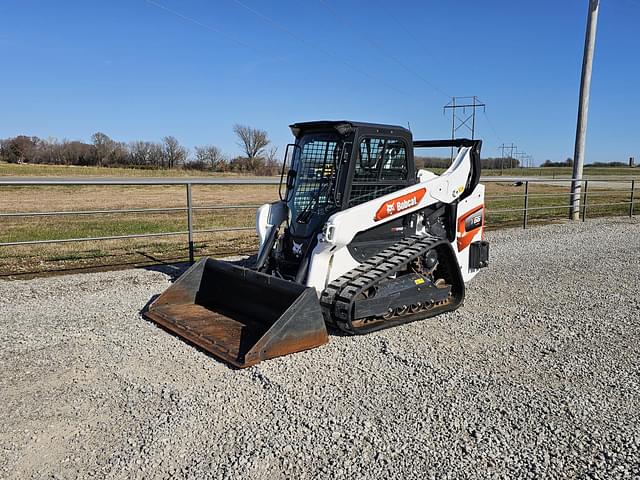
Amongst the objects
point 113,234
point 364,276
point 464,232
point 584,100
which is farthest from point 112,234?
point 584,100

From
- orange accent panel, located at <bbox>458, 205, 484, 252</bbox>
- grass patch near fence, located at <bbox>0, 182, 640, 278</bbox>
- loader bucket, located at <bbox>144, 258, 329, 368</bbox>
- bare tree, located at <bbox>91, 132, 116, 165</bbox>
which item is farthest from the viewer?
bare tree, located at <bbox>91, 132, 116, 165</bbox>

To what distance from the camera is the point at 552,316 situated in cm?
621

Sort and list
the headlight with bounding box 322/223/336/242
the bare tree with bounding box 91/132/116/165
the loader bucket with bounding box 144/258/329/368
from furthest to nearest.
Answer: the bare tree with bounding box 91/132/116/165 < the headlight with bounding box 322/223/336/242 < the loader bucket with bounding box 144/258/329/368

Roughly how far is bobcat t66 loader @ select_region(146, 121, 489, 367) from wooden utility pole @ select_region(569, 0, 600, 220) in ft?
34.0

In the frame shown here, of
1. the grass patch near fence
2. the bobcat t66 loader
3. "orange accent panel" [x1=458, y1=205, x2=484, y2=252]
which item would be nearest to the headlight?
the bobcat t66 loader

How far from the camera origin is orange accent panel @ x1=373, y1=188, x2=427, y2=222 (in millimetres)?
5777

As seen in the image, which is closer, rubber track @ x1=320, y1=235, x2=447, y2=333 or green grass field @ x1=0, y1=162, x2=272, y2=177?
rubber track @ x1=320, y1=235, x2=447, y2=333

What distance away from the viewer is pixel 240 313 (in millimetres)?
5664

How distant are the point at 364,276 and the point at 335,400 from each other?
1654 mm

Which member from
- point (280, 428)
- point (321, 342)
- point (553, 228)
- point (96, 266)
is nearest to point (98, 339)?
point (321, 342)

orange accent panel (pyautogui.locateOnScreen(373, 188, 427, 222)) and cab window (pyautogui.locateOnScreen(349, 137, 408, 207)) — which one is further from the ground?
cab window (pyautogui.locateOnScreen(349, 137, 408, 207))

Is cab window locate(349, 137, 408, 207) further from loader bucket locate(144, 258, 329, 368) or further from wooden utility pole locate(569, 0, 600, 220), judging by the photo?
wooden utility pole locate(569, 0, 600, 220)

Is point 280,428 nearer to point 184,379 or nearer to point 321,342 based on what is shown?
point 184,379

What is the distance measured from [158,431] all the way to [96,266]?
567 cm
